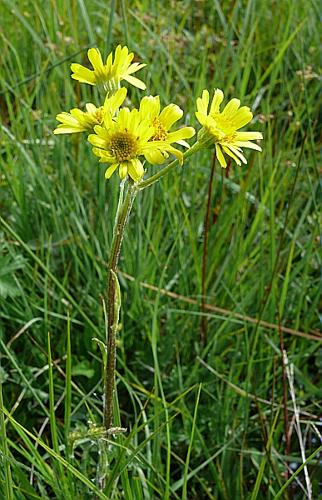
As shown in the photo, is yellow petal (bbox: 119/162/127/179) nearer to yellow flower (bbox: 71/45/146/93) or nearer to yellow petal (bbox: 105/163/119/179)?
yellow petal (bbox: 105/163/119/179)

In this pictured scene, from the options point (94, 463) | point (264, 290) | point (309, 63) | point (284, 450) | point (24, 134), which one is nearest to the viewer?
point (94, 463)

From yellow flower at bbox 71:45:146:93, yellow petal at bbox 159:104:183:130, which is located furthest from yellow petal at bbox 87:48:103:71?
yellow petal at bbox 159:104:183:130

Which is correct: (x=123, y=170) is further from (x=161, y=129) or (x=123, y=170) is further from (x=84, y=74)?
(x=84, y=74)

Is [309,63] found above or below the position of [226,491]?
above

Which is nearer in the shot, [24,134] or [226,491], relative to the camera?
[226,491]

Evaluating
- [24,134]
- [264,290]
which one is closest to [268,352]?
[264,290]

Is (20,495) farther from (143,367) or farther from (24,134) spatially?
(24,134)

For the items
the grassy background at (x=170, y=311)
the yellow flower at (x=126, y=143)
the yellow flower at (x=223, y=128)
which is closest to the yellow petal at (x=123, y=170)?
the yellow flower at (x=126, y=143)
